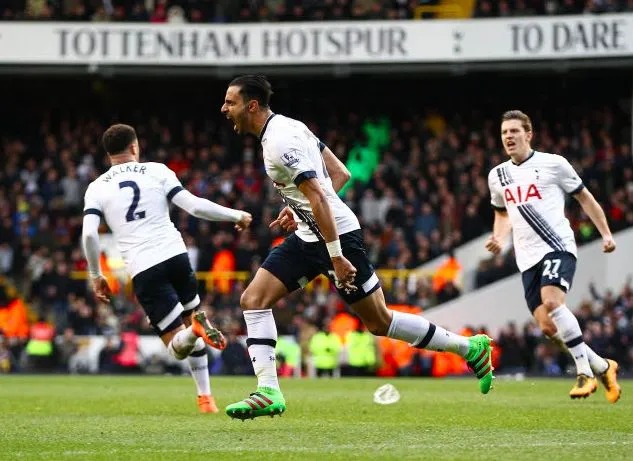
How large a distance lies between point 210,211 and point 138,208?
1267mm

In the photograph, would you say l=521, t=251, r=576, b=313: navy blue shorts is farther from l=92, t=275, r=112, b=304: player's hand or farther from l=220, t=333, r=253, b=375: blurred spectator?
l=220, t=333, r=253, b=375: blurred spectator

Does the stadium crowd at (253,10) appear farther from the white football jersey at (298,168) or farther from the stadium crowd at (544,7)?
the white football jersey at (298,168)

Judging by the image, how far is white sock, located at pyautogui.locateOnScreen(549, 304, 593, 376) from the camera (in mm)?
11250

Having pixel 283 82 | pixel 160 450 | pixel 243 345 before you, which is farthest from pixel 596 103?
pixel 160 450

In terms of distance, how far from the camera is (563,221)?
1162 cm

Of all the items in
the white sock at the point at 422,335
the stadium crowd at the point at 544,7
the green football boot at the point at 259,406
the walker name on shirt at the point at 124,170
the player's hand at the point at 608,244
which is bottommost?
the green football boot at the point at 259,406

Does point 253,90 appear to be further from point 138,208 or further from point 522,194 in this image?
point 522,194

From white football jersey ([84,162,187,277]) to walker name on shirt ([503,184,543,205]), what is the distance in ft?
9.95

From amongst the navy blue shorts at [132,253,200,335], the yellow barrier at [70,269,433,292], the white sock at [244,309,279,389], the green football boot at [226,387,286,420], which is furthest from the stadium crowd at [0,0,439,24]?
the green football boot at [226,387,286,420]

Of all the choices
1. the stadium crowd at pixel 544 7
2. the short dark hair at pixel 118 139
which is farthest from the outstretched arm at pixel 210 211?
the stadium crowd at pixel 544 7

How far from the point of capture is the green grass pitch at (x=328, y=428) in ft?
22.6

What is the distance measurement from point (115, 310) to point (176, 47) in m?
7.23

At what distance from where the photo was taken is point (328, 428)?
8625 mm

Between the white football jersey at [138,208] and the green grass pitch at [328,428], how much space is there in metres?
1.28
